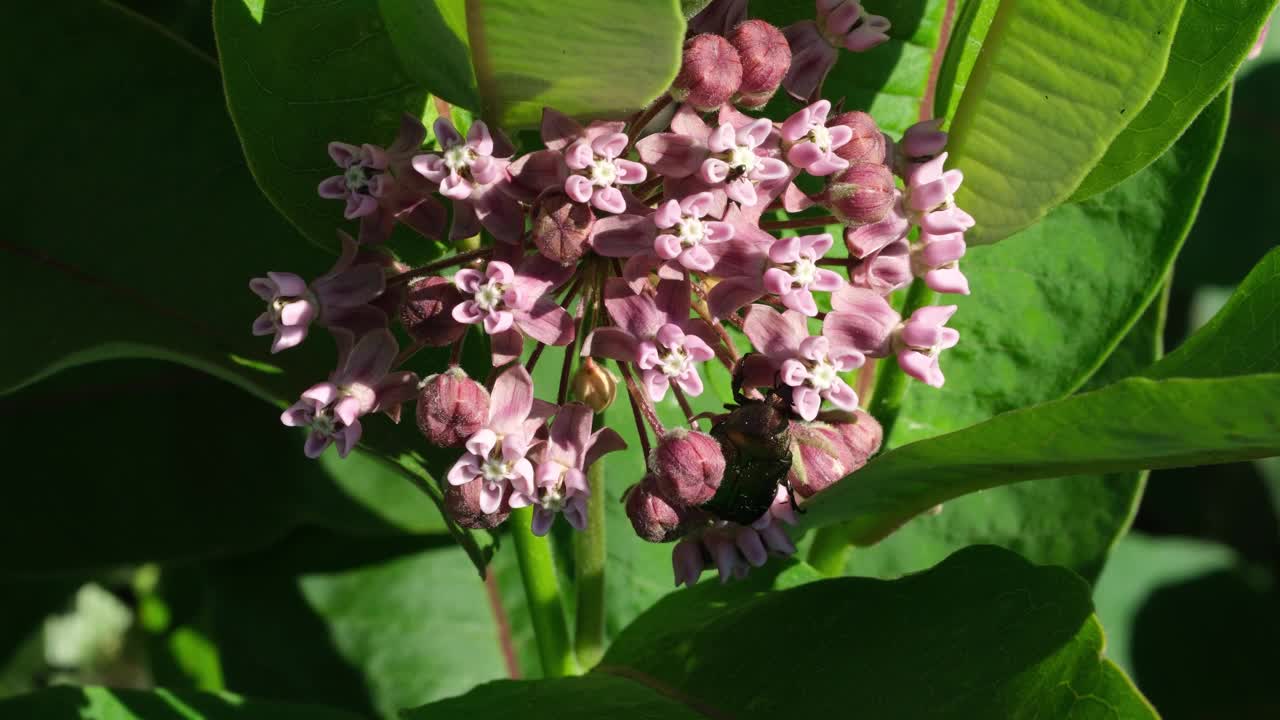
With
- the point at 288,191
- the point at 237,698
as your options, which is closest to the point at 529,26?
the point at 288,191

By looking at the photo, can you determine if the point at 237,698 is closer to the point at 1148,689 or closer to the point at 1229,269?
the point at 1148,689

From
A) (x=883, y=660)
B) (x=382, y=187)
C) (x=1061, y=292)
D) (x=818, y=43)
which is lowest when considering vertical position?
(x=883, y=660)

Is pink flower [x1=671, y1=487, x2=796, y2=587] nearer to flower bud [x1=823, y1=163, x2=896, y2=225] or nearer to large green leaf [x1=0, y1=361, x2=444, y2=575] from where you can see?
flower bud [x1=823, y1=163, x2=896, y2=225]

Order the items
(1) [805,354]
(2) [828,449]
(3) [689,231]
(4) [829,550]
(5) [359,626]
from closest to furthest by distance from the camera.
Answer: (3) [689,231], (1) [805,354], (2) [828,449], (4) [829,550], (5) [359,626]

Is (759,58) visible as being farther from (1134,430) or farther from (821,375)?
(1134,430)

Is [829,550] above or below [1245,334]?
below

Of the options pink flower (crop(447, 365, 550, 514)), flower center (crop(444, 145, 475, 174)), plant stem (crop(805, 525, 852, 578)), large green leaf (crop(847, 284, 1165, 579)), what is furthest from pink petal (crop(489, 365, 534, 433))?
large green leaf (crop(847, 284, 1165, 579))

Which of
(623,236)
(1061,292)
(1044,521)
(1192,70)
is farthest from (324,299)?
(1044,521)
